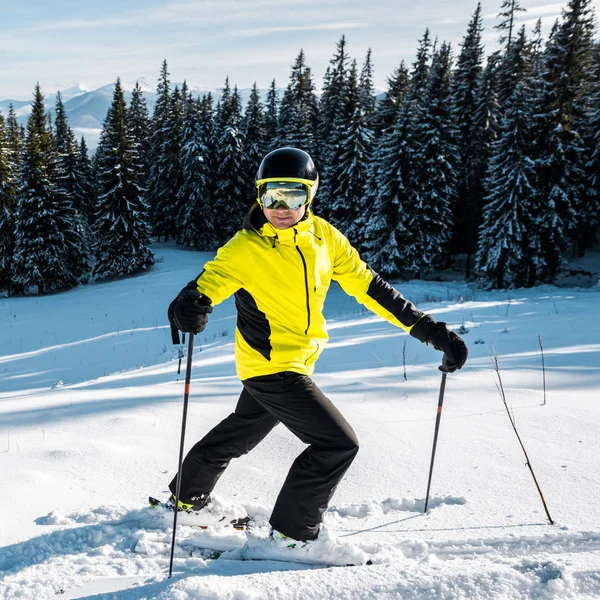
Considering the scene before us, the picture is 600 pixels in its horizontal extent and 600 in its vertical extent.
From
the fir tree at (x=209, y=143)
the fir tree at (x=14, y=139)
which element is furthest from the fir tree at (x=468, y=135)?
the fir tree at (x=14, y=139)

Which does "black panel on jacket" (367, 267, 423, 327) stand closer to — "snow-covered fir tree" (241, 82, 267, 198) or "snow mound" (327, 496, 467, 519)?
"snow mound" (327, 496, 467, 519)

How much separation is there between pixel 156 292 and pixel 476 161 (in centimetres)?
2155

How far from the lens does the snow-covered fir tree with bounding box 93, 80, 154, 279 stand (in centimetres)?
3331

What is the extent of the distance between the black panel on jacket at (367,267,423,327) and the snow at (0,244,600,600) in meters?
1.16

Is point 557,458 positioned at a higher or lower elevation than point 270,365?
lower

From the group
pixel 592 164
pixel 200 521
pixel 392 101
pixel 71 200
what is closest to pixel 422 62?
pixel 392 101

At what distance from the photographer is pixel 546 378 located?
5.68 meters

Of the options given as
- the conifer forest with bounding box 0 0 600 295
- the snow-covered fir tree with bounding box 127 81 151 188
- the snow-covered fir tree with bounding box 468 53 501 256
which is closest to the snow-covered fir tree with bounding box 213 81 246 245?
the conifer forest with bounding box 0 0 600 295

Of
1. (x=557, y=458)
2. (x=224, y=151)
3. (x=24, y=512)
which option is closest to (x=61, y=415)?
(x=24, y=512)

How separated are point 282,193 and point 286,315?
0.66 meters

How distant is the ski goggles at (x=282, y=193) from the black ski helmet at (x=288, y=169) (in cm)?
1

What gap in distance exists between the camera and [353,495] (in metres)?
3.25

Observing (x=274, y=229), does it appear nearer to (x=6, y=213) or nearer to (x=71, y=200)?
(x=6, y=213)

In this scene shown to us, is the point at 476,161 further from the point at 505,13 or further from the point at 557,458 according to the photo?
the point at 557,458
